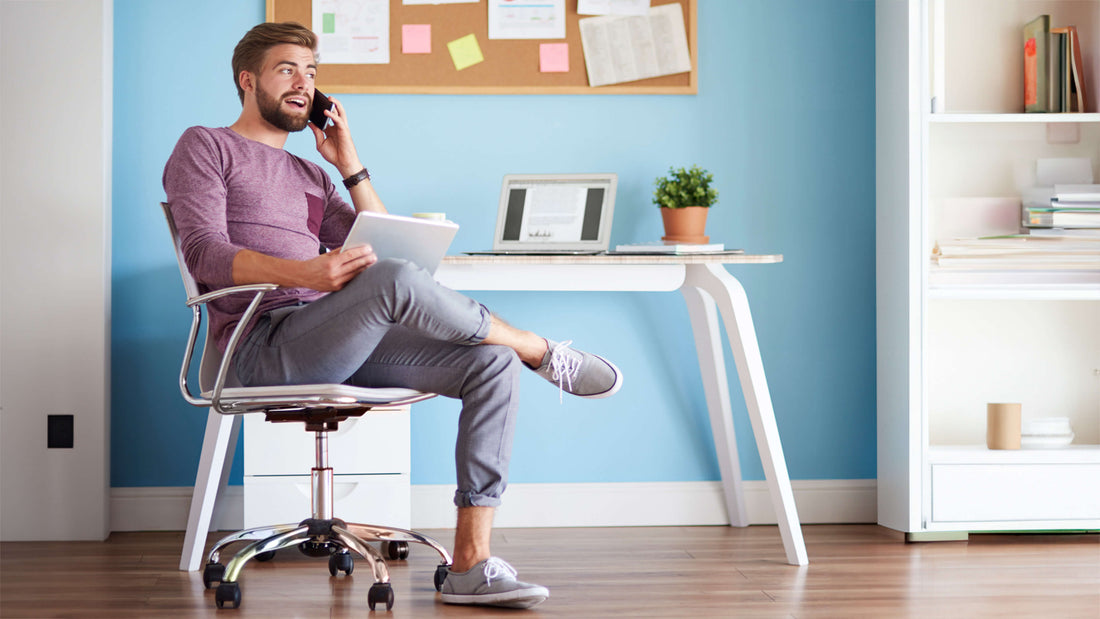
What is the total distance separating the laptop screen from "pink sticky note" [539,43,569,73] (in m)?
0.36

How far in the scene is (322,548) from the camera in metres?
2.00

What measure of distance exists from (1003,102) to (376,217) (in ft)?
6.46

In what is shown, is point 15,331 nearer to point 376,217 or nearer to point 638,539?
point 376,217

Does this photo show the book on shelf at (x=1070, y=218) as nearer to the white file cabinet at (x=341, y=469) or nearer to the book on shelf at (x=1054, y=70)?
the book on shelf at (x=1054, y=70)

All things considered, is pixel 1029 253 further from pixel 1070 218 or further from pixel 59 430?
pixel 59 430

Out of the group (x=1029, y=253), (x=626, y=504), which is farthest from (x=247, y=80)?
(x=1029, y=253)

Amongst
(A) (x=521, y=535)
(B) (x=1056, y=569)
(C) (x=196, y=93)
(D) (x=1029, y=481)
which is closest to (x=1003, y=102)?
(D) (x=1029, y=481)

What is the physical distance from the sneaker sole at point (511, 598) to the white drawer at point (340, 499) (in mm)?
624

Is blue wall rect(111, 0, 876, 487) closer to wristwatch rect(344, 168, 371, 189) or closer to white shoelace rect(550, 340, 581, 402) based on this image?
wristwatch rect(344, 168, 371, 189)

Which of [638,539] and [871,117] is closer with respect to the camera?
[638,539]

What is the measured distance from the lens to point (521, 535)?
2.65m

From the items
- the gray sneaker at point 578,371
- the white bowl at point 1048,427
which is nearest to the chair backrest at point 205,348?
the gray sneaker at point 578,371

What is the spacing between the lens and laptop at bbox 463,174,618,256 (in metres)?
2.58

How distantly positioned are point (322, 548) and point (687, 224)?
1262 mm
